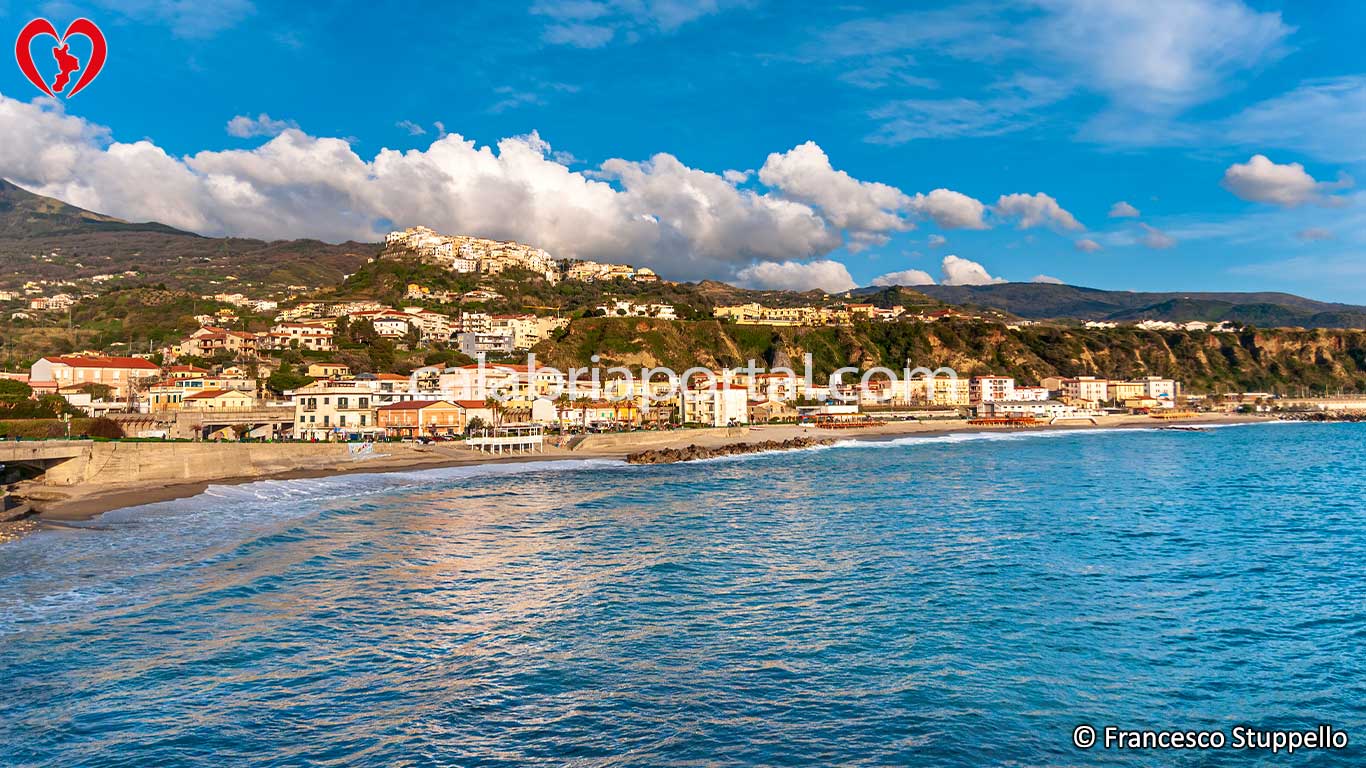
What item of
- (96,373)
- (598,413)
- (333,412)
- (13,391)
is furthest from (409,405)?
(96,373)

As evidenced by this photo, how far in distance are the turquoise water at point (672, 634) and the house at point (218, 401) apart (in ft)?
103

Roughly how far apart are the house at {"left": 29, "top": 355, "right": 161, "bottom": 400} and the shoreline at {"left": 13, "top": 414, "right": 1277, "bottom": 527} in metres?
33.3

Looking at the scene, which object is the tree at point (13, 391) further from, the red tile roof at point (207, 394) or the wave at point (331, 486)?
the wave at point (331, 486)

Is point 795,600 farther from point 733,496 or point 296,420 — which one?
point 296,420

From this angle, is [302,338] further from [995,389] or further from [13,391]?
[995,389]

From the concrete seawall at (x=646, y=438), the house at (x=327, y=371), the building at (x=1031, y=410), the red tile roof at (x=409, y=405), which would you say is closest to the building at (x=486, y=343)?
the house at (x=327, y=371)

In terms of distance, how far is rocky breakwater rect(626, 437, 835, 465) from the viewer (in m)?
62.5

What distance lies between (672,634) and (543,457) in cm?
4755

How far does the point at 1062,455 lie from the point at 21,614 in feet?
219

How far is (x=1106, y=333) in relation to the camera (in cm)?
16788

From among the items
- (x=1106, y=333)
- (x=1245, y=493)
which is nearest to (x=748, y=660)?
(x=1245, y=493)

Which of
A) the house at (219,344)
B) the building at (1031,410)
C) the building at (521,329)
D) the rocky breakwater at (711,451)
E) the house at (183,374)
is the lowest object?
the rocky breakwater at (711,451)

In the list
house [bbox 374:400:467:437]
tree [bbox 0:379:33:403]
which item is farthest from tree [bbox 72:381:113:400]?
house [bbox 374:400:467:437]

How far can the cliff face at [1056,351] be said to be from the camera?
141625 millimetres
